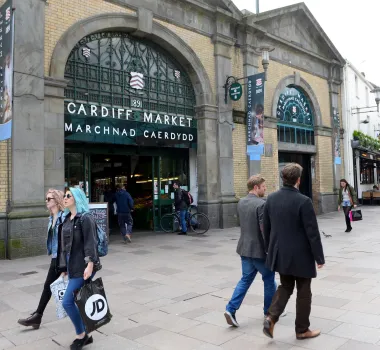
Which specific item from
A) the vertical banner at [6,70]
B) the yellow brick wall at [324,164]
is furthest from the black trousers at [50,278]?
the yellow brick wall at [324,164]

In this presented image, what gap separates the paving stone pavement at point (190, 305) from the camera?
162 inches

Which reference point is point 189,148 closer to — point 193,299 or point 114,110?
point 114,110

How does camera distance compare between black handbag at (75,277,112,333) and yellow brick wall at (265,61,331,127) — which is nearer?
black handbag at (75,277,112,333)

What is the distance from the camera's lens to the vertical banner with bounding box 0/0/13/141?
804cm

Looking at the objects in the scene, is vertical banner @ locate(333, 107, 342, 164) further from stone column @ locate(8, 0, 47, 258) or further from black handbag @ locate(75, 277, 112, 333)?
black handbag @ locate(75, 277, 112, 333)

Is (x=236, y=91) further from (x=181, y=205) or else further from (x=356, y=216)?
(x=356, y=216)

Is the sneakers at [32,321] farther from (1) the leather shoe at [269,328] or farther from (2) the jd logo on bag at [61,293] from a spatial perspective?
(1) the leather shoe at [269,328]

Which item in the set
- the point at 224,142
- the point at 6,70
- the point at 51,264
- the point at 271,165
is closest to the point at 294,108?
the point at 271,165

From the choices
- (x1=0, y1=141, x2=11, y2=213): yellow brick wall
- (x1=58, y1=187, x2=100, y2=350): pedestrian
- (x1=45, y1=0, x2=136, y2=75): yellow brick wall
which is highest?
(x1=45, y1=0, x2=136, y2=75): yellow brick wall

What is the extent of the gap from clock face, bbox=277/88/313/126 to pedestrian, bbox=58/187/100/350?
14249mm

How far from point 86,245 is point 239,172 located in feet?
36.8

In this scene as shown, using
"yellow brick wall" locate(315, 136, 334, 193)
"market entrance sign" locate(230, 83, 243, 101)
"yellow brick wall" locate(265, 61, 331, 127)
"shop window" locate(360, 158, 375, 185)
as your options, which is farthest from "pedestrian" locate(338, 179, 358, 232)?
"shop window" locate(360, 158, 375, 185)

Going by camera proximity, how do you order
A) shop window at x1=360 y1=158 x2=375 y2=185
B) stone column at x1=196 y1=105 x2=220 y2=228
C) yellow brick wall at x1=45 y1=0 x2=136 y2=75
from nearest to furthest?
yellow brick wall at x1=45 y1=0 x2=136 y2=75 < stone column at x1=196 y1=105 x2=220 y2=228 < shop window at x1=360 y1=158 x2=375 y2=185

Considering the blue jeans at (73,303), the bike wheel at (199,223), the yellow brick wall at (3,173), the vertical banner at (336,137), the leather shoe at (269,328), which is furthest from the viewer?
the vertical banner at (336,137)
